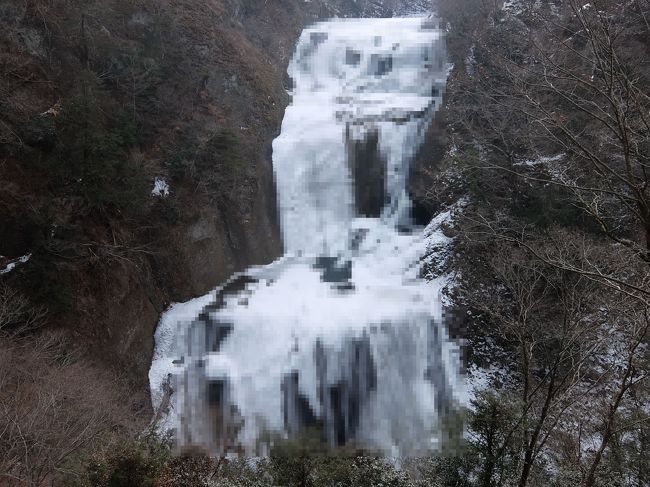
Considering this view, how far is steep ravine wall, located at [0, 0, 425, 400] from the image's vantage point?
1226 centimetres

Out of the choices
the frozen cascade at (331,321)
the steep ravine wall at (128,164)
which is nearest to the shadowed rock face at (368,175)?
→ the frozen cascade at (331,321)

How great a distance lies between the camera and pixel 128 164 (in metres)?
13.9

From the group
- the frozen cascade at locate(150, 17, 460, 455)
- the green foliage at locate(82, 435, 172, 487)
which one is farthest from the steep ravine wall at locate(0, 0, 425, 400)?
the green foliage at locate(82, 435, 172, 487)

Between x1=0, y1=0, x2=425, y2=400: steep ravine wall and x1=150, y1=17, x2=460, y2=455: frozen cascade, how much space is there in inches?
45.7

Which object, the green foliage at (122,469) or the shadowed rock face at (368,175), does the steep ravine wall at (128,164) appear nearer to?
the shadowed rock face at (368,175)

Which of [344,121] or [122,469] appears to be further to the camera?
[344,121]

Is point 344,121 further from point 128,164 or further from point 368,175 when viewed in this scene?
point 128,164

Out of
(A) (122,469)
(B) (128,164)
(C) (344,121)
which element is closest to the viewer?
(A) (122,469)

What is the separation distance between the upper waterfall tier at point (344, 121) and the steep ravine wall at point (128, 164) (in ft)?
4.08

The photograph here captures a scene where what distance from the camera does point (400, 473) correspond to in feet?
25.8

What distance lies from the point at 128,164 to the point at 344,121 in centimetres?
1203

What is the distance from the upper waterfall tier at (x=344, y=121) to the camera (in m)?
20.7

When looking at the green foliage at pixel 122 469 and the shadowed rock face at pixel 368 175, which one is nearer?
the green foliage at pixel 122 469

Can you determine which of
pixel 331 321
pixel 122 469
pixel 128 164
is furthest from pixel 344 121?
pixel 122 469
